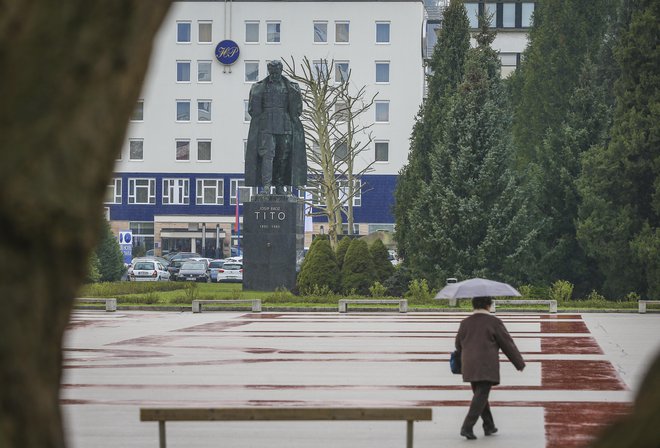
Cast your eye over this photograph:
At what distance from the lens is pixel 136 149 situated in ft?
300

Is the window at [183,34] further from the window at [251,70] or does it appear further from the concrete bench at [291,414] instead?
the concrete bench at [291,414]

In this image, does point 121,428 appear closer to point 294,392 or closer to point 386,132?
point 294,392

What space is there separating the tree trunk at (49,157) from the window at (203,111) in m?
88.5

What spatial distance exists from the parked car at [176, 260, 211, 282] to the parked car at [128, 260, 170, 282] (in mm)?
977

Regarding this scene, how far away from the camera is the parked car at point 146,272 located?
193 ft

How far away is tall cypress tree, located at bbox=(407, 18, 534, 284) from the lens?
40.2m

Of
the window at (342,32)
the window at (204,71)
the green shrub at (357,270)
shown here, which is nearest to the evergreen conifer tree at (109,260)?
the green shrub at (357,270)

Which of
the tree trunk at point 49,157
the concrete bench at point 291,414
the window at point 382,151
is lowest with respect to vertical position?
the concrete bench at point 291,414

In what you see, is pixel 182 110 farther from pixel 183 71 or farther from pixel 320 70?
pixel 320 70

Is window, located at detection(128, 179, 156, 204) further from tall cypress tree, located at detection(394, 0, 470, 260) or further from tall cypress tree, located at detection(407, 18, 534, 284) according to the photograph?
tall cypress tree, located at detection(407, 18, 534, 284)

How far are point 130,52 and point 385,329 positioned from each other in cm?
2533

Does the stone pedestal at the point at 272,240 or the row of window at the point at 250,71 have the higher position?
the row of window at the point at 250,71

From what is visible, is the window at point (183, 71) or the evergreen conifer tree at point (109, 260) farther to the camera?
the window at point (183, 71)

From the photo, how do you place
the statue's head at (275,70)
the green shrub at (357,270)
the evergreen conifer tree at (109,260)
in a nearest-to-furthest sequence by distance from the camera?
1. the green shrub at (357,270)
2. the statue's head at (275,70)
3. the evergreen conifer tree at (109,260)
